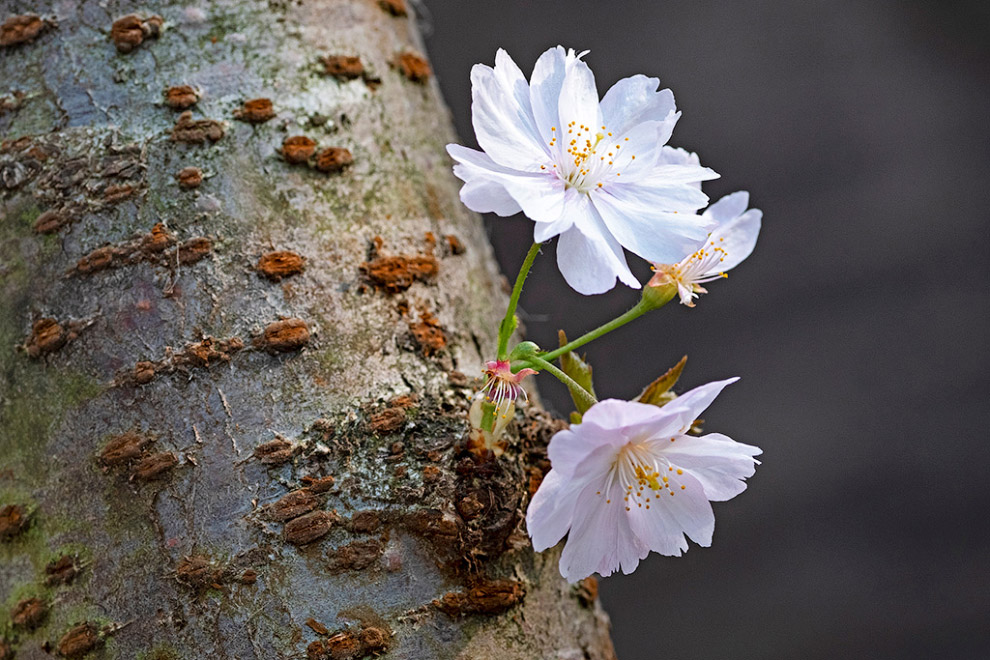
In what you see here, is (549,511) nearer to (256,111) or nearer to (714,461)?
(714,461)

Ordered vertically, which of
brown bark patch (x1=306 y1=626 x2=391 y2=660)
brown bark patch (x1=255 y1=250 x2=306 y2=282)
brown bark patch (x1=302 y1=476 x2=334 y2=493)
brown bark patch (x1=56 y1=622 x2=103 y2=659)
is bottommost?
brown bark patch (x1=56 y1=622 x2=103 y2=659)

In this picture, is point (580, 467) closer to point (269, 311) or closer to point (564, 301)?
point (269, 311)

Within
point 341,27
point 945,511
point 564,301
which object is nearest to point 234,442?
point 341,27

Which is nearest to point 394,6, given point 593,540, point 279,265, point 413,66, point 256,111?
point 413,66

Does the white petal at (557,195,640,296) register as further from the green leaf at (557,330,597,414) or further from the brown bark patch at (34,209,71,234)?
the brown bark patch at (34,209,71,234)

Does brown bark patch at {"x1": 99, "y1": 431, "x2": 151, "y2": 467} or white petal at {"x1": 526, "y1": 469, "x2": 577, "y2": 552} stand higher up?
white petal at {"x1": 526, "y1": 469, "x2": 577, "y2": 552}

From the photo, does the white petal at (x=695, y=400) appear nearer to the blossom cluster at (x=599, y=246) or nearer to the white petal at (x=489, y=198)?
the blossom cluster at (x=599, y=246)

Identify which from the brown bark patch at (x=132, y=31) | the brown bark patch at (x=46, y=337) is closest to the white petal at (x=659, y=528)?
the brown bark patch at (x=46, y=337)

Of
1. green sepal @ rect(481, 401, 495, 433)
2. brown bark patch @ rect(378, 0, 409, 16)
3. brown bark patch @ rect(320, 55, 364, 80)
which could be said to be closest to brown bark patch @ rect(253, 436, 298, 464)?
green sepal @ rect(481, 401, 495, 433)
